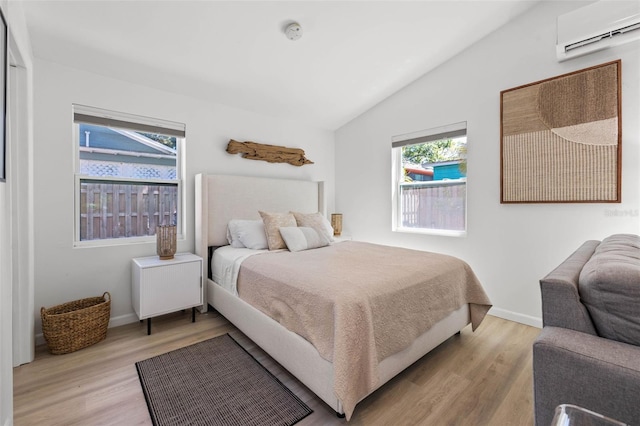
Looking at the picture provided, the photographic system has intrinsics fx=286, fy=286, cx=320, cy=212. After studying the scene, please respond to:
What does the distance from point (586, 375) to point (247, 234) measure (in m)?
2.63

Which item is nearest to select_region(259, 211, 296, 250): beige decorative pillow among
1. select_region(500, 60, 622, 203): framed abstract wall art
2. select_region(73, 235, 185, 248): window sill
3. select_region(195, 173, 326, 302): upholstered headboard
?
select_region(195, 173, 326, 302): upholstered headboard

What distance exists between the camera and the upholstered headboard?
115 inches

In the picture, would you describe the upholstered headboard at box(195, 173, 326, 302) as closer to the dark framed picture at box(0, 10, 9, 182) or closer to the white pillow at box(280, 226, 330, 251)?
the white pillow at box(280, 226, 330, 251)

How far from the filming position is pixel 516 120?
268 cm

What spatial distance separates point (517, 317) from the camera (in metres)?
2.73

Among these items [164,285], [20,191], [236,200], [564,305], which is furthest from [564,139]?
[20,191]

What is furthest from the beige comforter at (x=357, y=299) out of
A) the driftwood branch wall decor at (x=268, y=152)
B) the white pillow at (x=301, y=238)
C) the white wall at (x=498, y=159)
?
the driftwood branch wall decor at (x=268, y=152)

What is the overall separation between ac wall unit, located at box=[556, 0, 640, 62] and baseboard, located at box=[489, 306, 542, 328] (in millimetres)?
2291

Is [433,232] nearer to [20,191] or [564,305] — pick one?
[564,305]

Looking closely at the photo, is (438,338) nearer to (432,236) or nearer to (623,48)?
(432,236)

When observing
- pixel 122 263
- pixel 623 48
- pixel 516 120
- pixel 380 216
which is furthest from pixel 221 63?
pixel 623 48

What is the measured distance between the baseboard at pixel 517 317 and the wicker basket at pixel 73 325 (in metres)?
3.56

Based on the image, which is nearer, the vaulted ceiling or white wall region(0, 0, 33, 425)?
white wall region(0, 0, 33, 425)

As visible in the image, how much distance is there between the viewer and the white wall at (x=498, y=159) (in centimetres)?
221
